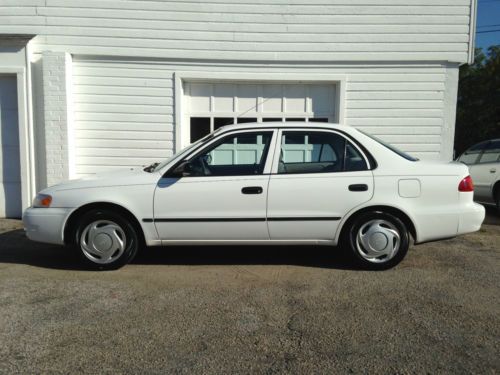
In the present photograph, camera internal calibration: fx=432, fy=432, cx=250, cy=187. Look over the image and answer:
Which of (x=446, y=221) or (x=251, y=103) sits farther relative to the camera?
(x=251, y=103)

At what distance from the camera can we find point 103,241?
4.62 meters

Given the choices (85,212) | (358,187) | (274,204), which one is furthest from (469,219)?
(85,212)

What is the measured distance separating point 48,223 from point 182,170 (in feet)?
5.13

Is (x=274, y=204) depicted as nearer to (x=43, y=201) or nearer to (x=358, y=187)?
(x=358, y=187)

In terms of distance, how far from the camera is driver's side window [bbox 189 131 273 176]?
4633 mm

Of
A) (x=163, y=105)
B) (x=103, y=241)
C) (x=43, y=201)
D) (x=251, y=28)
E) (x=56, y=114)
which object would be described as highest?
(x=251, y=28)

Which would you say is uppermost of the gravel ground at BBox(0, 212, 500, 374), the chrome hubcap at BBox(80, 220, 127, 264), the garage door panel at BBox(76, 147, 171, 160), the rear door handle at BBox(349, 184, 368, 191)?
the garage door panel at BBox(76, 147, 171, 160)

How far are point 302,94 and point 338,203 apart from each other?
394 cm

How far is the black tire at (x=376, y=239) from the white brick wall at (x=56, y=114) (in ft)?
17.2

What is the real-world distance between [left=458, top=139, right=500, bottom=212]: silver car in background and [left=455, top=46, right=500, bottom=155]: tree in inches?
785

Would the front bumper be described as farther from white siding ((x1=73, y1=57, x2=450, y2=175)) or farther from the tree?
the tree

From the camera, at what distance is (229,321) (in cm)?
342

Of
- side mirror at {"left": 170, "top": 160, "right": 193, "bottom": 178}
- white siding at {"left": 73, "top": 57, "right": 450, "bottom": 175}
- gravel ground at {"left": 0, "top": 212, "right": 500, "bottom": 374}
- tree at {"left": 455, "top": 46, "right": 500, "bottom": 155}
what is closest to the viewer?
gravel ground at {"left": 0, "top": 212, "right": 500, "bottom": 374}

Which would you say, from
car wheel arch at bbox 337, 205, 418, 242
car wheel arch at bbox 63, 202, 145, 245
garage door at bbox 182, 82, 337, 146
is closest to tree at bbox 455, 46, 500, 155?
garage door at bbox 182, 82, 337, 146
